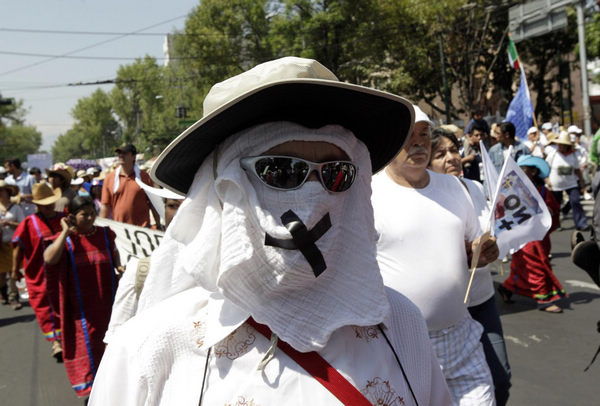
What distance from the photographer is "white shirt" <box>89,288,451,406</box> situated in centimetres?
140

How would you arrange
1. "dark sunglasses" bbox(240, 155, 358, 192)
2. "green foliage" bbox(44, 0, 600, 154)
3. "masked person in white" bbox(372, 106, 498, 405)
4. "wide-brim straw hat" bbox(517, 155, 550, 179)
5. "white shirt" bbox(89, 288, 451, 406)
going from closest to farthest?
1. "white shirt" bbox(89, 288, 451, 406)
2. "dark sunglasses" bbox(240, 155, 358, 192)
3. "masked person in white" bbox(372, 106, 498, 405)
4. "wide-brim straw hat" bbox(517, 155, 550, 179)
5. "green foliage" bbox(44, 0, 600, 154)

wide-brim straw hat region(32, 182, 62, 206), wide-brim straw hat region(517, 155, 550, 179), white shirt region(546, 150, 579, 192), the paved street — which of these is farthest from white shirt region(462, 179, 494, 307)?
white shirt region(546, 150, 579, 192)

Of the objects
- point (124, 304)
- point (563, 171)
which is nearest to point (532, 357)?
point (124, 304)

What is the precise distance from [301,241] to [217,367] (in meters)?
0.37

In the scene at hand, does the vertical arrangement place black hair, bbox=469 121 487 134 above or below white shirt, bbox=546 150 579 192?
above

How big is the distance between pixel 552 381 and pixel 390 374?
12.6 feet

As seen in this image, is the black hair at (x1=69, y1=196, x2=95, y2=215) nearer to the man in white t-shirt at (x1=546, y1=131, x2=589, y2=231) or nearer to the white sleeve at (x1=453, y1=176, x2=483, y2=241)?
the white sleeve at (x1=453, y1=176, x2=483, y2=241)

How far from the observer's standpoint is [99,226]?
5203mm

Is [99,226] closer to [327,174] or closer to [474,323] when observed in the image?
[474,323]

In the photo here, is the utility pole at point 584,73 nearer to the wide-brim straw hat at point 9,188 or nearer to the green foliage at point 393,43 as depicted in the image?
the green foliage at point 393,43

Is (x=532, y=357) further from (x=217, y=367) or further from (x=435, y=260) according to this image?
(x=217, y=367)

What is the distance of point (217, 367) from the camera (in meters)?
1.45

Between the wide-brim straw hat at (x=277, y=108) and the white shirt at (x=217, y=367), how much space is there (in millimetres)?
397

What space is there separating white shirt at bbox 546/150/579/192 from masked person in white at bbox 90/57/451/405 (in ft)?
35.5
